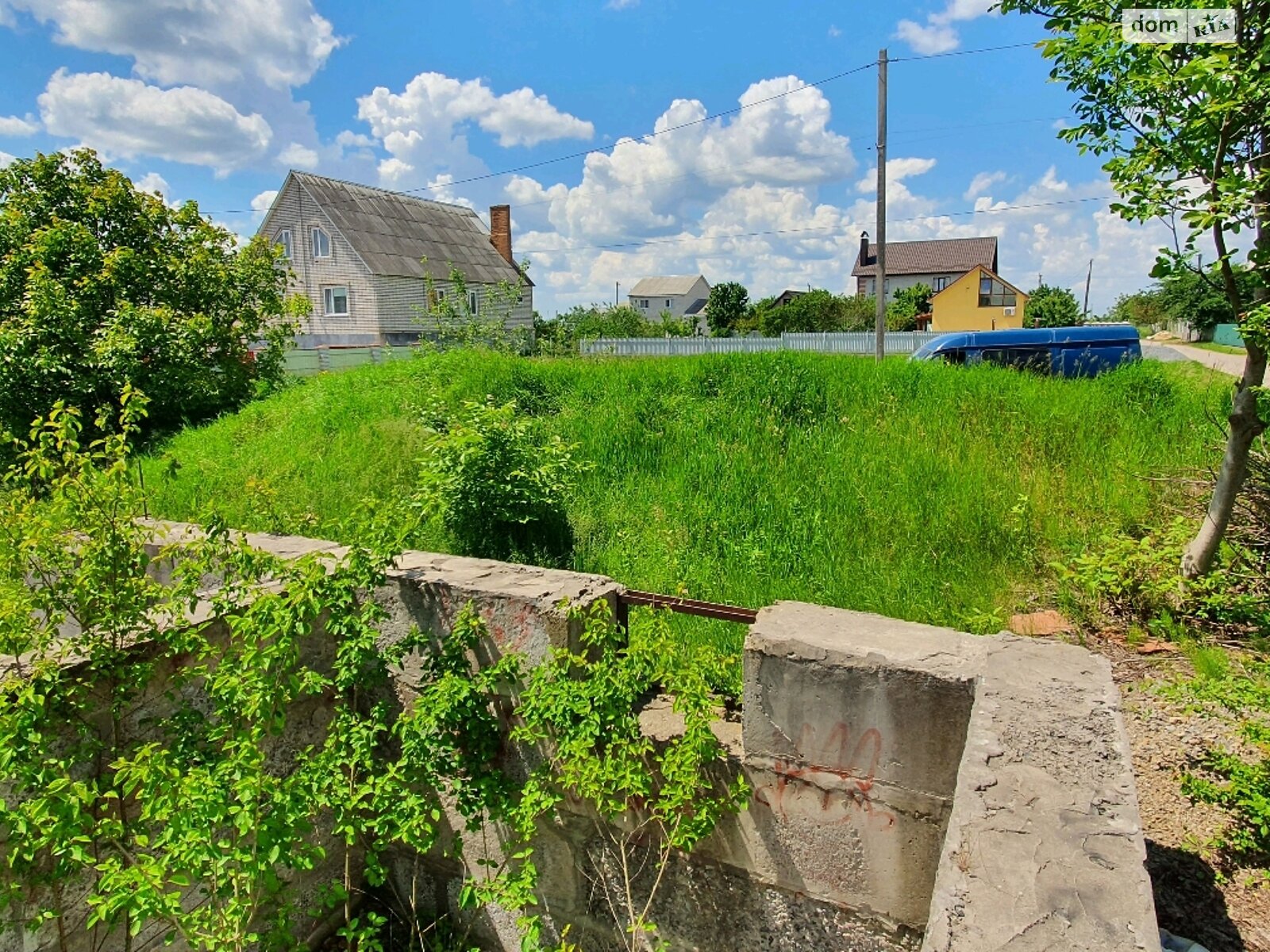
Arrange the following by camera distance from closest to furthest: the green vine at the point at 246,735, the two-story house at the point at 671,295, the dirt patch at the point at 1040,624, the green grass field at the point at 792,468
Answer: the green vine at the point at 246,735 → the dirt patch at the point at 1040,624 → the green grass field at the point at 792,468 → the two-story house at the point at 671,295

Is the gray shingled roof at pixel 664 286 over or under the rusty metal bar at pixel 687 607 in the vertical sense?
over

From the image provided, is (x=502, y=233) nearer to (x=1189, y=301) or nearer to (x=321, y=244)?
(x=321, y=244)

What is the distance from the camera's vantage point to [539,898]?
331 centimetres

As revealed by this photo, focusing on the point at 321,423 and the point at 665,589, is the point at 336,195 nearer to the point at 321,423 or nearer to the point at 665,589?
the point at 321,423

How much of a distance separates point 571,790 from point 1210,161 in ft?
13.8

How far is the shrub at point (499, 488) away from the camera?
15.1 ft

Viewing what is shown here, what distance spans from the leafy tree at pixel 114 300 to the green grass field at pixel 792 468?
1.81 meters

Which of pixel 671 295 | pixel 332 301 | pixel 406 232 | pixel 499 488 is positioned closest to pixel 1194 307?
pixel 406 232

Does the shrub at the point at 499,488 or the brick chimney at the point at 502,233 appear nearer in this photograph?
the shrub at the point at 499,488

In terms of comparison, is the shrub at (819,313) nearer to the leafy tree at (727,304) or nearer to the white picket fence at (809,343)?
the leafy tree at (727,304)

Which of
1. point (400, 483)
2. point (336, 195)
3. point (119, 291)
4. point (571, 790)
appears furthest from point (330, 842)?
point (336, 195)

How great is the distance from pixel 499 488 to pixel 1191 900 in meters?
3.83

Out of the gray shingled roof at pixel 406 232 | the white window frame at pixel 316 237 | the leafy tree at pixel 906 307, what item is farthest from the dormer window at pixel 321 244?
the leafy tree at pixel 906 307

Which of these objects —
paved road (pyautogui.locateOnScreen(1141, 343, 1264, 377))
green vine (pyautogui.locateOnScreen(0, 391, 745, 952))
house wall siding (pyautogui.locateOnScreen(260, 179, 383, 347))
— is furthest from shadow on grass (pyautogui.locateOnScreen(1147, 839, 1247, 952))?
house wall siding (pyautogui.locateOnScreen(260, 179, 383, 347))
